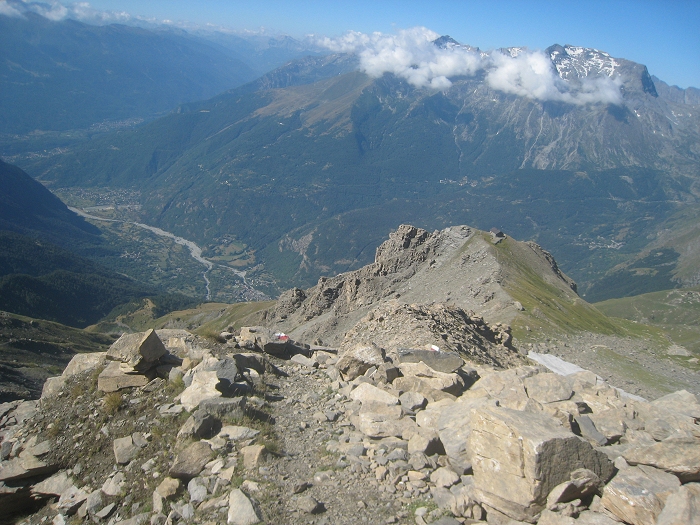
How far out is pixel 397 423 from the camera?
1606cm

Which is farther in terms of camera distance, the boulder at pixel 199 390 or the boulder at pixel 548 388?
the boulder at pixel 548 388

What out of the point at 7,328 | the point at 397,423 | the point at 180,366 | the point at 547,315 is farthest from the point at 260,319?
the point at 397,423

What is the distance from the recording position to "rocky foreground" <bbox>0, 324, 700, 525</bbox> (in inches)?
482

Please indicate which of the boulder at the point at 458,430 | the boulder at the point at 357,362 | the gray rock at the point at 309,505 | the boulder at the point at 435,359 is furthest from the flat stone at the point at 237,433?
the boulder at the point at 435,359

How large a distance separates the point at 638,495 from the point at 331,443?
8792mm

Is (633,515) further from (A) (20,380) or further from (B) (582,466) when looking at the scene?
(A) (20,380)

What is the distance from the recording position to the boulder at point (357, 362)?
21703 millimetres

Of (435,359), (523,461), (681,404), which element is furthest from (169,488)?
(681,404)

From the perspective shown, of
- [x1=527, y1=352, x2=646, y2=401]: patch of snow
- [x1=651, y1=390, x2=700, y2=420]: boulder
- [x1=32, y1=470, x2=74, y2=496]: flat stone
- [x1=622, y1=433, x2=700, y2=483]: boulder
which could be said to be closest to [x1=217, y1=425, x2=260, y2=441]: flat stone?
[x1=32, y1=470, x2=74, y2=496]: flat stone

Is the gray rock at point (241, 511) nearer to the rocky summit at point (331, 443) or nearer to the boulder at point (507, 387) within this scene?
the rocky summit at point (331, 443)

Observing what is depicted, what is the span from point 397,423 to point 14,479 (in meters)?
13.4

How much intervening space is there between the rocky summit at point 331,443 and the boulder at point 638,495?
4 cm

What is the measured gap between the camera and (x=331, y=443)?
16.0 metres

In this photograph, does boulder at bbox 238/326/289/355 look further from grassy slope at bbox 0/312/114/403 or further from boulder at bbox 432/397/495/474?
grassy slope at bbox 0/312/114/403
